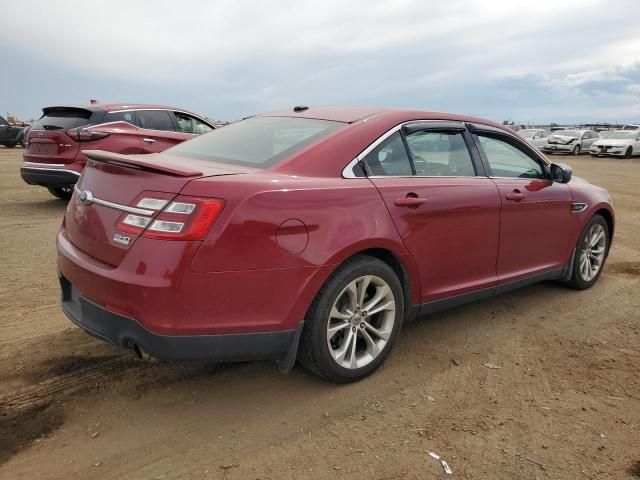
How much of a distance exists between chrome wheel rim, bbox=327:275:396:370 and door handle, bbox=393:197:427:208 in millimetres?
459

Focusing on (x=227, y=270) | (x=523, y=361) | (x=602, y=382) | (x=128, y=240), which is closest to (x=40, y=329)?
(x=128, y=240)

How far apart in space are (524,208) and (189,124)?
6.63 m

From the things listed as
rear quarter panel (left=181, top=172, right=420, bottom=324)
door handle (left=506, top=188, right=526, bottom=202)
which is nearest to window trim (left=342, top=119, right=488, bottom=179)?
rear quarter panel (left=181, top=172, right=420, bottom=324)

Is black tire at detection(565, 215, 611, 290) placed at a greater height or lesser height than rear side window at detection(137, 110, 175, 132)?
lesser

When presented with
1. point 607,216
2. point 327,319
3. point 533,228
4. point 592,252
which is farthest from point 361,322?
point 607,216

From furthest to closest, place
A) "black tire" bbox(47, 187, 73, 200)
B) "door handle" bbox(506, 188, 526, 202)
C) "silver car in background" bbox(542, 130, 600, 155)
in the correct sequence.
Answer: "silver car in background" bbox(542, 130, 600, 155) < "black tire" bbox(47, 187, 73, 200) < "door handle" bbox(506, 188, 526, 202)

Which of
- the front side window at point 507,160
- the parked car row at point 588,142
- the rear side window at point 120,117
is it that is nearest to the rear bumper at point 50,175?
the rear side window at point 120,117

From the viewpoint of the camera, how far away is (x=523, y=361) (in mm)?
3525

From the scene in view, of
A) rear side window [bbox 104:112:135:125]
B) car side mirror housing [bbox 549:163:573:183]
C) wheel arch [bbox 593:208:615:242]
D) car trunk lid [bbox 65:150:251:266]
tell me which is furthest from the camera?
rear side window [bbox 104:112:135:125]

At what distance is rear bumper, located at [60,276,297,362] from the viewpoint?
2.49m

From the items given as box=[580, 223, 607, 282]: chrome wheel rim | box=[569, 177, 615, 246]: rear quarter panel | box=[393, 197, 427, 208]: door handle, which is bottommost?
box=[580, 223, 607, 282]: chrome wheel rim

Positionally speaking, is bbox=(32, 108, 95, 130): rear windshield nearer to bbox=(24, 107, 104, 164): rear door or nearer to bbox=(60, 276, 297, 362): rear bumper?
bbox=(24, 107, 104, 164): rear door

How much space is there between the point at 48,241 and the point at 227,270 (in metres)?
4.61

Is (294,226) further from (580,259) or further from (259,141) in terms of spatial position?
(580,259)
